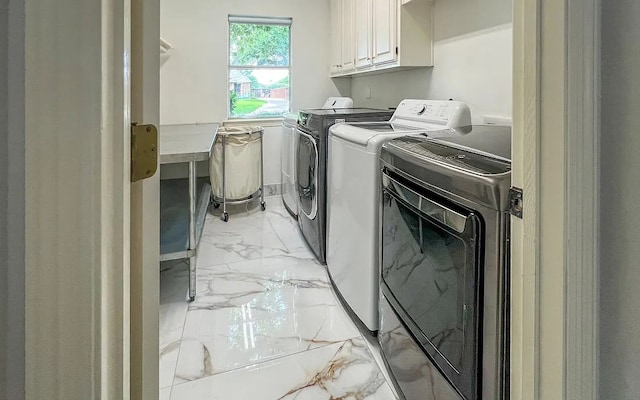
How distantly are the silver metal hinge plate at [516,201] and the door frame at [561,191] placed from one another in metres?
0.08

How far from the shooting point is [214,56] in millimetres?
4441

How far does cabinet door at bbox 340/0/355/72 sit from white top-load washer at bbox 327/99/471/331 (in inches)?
67.8

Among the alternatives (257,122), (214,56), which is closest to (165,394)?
(257,122)

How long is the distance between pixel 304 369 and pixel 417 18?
2.42m

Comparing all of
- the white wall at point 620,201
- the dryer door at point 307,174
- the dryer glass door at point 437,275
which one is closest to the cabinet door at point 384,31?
the dryer door at point 307,174

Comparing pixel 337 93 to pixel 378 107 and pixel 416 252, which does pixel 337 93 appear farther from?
pixel 416 252

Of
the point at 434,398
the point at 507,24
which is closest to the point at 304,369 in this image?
the point at 434,398

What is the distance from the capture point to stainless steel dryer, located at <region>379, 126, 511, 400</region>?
3.13 feet

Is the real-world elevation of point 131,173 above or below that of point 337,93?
below

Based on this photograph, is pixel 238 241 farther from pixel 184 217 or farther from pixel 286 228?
pixel 184 217

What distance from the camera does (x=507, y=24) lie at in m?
2.10

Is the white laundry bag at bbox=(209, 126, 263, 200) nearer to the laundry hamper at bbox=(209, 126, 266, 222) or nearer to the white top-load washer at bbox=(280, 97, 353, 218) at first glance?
the laundry hamper at bbox=(209, 126, 266, 222)

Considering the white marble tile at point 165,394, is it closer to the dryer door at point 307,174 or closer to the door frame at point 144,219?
the door frame at point 144,219
